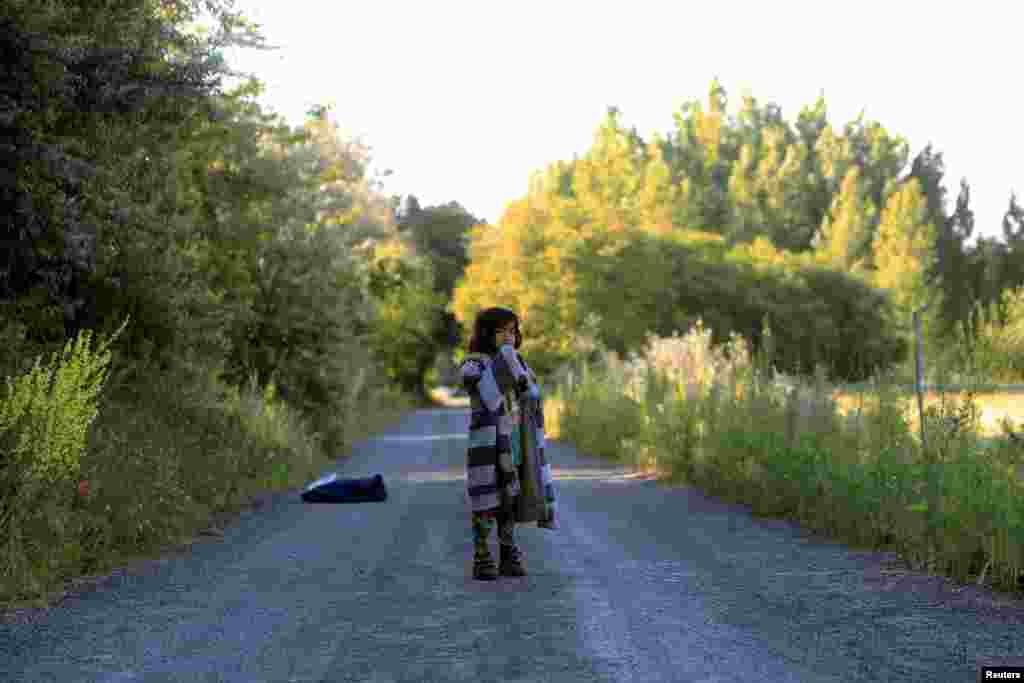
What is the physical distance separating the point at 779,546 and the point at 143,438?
685 cm

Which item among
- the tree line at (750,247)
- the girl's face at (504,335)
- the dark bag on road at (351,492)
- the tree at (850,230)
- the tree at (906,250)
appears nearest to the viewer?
the girl's face at (504,335)

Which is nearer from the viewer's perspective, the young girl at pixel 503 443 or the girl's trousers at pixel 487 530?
the girl's trousers at pixel 487 530

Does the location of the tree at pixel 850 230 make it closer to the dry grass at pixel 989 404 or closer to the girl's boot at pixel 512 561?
the dry grass at pixel 989 404

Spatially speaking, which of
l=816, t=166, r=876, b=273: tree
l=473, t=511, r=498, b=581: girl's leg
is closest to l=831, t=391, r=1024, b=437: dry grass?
l=473, t=511, r=498, b=581: girl's leg

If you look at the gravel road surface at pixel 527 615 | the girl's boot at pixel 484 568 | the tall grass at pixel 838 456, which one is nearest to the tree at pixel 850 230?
the tall grass at pixel 838 456

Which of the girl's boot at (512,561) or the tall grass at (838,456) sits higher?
the tall grass at (838,456)

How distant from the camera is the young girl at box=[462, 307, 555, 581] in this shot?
1043cm

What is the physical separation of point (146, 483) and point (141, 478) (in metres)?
0.07

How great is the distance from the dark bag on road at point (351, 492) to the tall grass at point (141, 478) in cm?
94

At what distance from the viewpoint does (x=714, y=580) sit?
1014 centimetres

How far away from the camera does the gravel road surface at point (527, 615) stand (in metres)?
7.11

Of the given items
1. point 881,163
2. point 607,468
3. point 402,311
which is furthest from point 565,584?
point 881,163

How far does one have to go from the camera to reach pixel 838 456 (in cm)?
1526

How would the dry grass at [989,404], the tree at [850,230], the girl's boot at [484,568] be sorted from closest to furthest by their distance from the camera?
the girl's boot at [484,568] → the dry grass at [989,404] → the tree at [850,230]
